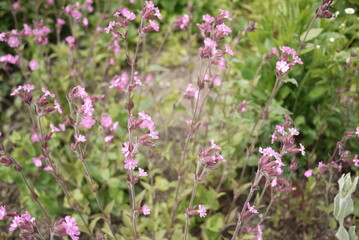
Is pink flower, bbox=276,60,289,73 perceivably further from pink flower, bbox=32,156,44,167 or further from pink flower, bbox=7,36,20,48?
pink flower, bbox=7,36,20,48

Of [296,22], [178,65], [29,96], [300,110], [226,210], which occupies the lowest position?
[226,210]

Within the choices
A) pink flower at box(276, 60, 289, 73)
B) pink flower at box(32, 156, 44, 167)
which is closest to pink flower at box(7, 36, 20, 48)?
pink flower at box(32, 156, 44, 167)

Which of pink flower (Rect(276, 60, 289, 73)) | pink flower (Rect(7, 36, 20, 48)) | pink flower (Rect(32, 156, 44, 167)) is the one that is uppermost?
pink flower (Rect(276, 60, 289, 73))

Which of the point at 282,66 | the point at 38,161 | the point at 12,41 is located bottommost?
the point at 38,161

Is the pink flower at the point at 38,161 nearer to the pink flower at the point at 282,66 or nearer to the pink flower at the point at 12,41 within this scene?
the pink flower at the point at 12,41

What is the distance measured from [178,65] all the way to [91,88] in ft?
3.70

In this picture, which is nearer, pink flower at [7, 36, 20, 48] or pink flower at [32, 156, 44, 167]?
pink flower at [32, 156, 44, 167]

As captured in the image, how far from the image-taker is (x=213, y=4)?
462 centimetres

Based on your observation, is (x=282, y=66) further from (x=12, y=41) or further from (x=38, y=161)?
(x=12, y=41)

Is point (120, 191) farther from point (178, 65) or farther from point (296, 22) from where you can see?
point (178, 65)

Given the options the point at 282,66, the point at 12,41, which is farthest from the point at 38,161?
the point at 282,66

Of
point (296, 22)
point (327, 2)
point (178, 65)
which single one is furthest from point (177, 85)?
point (327, 2)

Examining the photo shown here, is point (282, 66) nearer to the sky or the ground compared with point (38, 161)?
nearer to the sky

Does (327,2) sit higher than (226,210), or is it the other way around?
(327,2)
